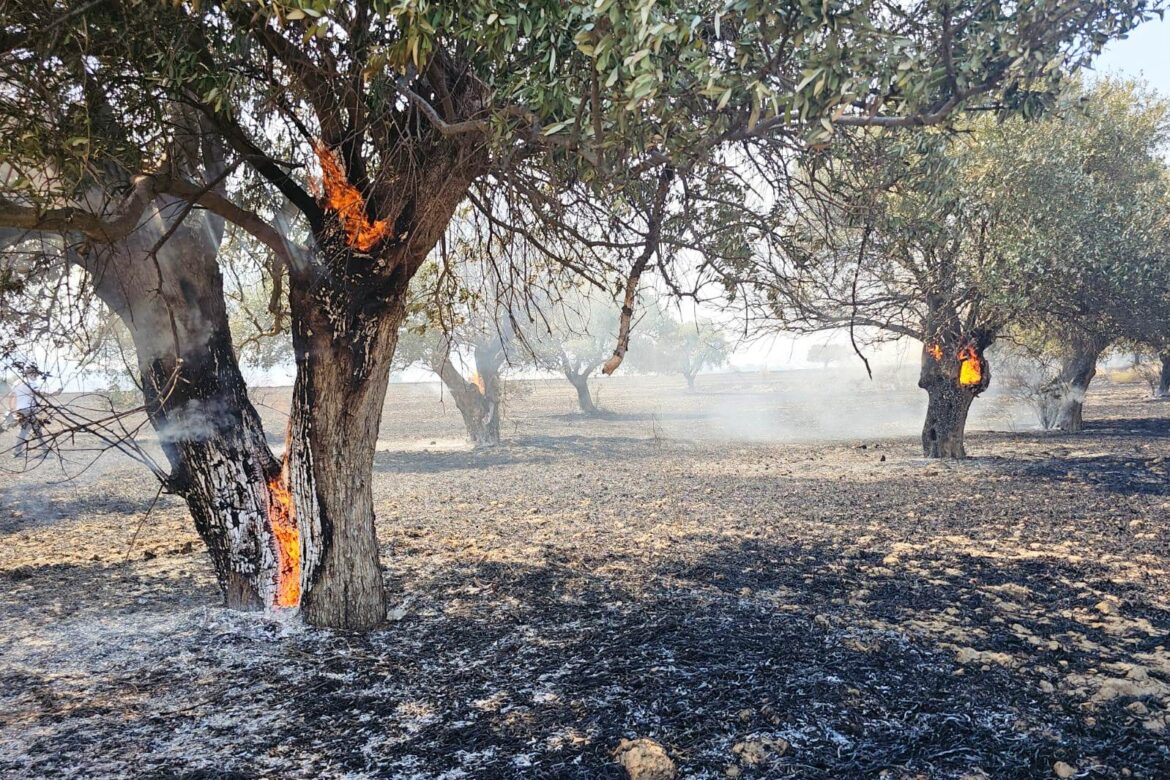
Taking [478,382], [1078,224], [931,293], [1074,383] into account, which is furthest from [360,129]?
[1074,383]

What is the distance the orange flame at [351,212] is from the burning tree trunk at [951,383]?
40.2 ft

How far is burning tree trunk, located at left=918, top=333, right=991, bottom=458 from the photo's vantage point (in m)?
14.5

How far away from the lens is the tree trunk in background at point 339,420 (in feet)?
16.9

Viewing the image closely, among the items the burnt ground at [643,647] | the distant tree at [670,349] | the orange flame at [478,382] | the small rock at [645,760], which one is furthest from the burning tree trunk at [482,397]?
the distant tree at [670,349]

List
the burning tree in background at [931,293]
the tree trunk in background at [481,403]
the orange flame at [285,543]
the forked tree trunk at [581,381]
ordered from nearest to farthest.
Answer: the orange flame at [285,543]
the burning tree in background at [931,293]
the tree trunk in background at [481,403]
the forked tree trunk at [581,381]

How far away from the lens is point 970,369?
14688 millimetres

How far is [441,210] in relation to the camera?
5.17 m

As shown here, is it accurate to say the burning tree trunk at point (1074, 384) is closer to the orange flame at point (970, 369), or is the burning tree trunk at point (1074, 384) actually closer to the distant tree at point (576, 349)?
the orange flame at point (970, 369)

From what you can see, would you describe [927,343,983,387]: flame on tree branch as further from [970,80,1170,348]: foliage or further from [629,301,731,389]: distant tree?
[629,301,731,389]: distant tree

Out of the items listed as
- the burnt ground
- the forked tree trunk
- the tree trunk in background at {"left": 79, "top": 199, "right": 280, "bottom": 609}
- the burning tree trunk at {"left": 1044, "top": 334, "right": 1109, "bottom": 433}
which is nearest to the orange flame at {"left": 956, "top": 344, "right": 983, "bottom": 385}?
the burnt ground

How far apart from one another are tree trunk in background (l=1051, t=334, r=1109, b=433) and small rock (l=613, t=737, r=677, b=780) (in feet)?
67.5

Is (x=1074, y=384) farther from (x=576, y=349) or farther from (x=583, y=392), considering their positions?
(x=576, y=349)

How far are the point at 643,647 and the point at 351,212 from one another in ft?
11.5

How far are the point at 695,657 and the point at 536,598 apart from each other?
1.89 metres
